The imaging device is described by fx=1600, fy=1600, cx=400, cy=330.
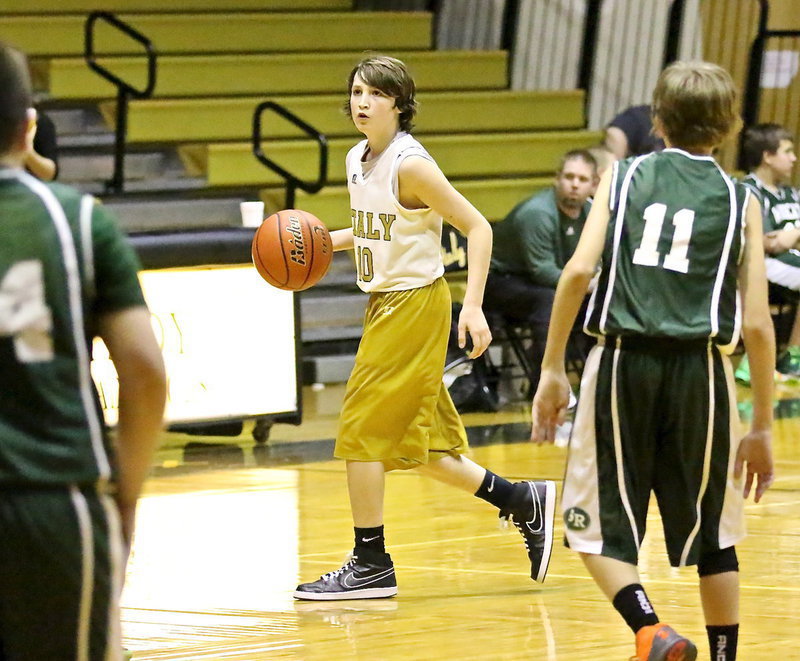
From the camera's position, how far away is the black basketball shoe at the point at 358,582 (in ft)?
15.0

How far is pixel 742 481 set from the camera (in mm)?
3443

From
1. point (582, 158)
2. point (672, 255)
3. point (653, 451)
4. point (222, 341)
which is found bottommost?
point (222, 341)

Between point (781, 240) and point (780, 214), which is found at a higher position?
point (780, 214)

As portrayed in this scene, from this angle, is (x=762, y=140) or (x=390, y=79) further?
(x=762, y=140)

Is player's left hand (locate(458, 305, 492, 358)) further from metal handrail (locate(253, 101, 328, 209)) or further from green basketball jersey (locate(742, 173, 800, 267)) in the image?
green basketball jersey (locate(742, 173, 800, 267))

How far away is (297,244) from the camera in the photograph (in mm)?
4957

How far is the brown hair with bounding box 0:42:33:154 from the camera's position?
2057mm

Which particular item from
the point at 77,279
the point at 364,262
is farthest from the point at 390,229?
the point at 77,279

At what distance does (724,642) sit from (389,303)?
5.24 ft

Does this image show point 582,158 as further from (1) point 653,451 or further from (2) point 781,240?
(1) point 653,451

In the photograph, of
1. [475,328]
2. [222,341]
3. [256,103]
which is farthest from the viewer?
[256,103]

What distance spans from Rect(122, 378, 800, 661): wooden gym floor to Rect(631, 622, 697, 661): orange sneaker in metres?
0.57

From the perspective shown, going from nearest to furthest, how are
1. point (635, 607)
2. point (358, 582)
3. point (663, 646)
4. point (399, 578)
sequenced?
point (663, 646) → point (635, 607) → point (358, 582) → point (399, 578)

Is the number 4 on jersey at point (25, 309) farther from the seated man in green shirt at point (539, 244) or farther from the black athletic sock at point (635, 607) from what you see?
the seated man in green shirt at point (539, 244)
